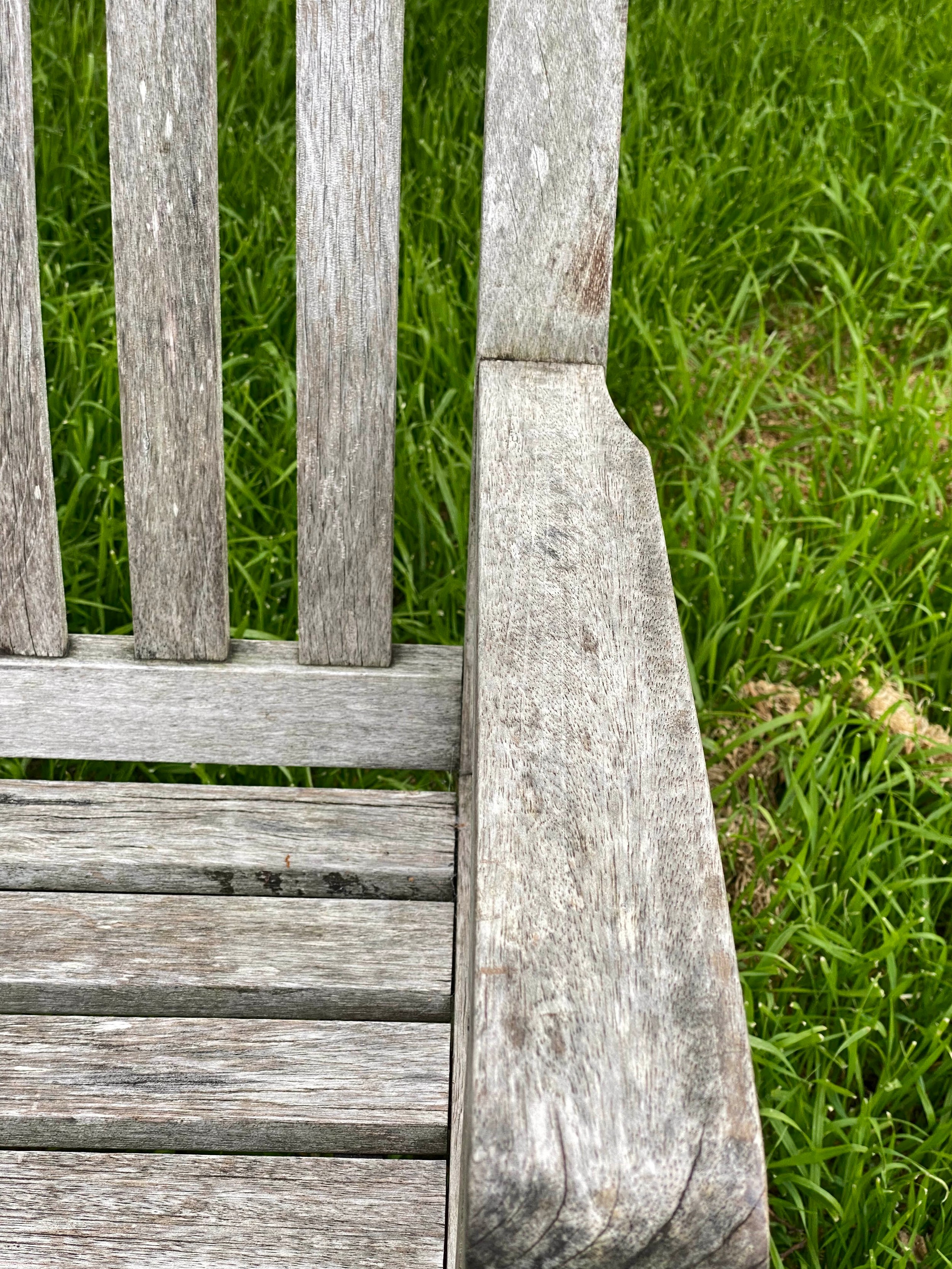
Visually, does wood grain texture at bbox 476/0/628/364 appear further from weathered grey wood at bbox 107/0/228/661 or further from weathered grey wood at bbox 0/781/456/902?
weathered grey wood at bbox 0/781/456/902

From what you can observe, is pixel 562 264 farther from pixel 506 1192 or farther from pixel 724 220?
pixel 724 220

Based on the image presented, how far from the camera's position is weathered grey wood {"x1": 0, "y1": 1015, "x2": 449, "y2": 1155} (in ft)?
3.08

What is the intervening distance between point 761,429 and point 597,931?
6.01ft

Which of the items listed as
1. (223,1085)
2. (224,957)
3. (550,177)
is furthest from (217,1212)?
(550,177)

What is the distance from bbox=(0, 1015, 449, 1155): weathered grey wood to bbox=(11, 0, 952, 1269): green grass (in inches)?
19.6

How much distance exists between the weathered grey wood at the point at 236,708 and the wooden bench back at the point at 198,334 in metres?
0.02

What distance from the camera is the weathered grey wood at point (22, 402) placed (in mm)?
1041

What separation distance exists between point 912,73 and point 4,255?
231 cm

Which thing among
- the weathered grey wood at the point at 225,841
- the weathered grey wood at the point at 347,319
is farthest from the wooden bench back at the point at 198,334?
the weathered grey wood at the point at 225,841

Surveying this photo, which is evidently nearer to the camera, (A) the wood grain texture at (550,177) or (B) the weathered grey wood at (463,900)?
(B) the weathered grey wood at (463,900)

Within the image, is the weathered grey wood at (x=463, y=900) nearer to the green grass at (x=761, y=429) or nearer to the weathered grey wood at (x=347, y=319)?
the weathered grey wood at (x=347, y=319)

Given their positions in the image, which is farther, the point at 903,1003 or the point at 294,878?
the point at 903,1003

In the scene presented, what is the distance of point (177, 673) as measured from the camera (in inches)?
48.1

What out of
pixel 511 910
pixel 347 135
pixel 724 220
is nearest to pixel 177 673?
pixel 347 135
